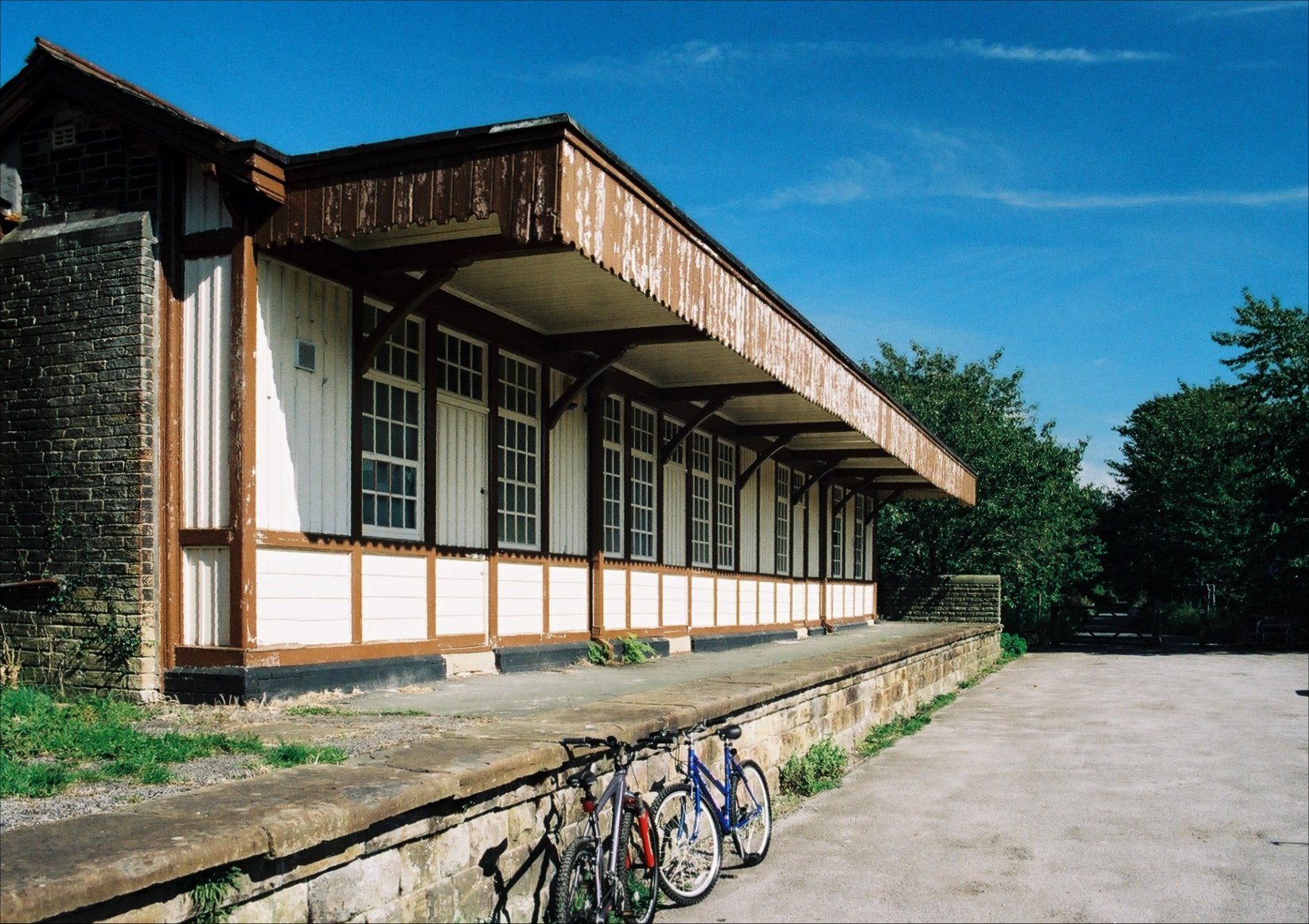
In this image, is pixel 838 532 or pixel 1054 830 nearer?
pixel 1054 830

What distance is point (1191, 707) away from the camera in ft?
58.7

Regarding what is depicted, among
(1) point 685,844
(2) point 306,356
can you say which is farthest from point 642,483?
(1) point 685,844

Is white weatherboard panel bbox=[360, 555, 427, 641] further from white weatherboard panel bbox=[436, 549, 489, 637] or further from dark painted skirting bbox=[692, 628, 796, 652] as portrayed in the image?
dark painted skirting bbox=[692, 628, 796, 652]

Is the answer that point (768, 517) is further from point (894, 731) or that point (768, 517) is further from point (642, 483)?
point (894, 731)

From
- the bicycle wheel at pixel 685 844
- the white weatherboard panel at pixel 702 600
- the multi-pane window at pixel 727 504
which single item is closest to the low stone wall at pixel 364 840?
the bicycle wheel at pixel 685 844

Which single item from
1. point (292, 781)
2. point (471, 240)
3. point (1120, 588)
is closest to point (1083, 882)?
point (292, 781)

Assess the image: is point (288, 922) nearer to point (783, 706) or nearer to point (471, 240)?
point (471, 240)

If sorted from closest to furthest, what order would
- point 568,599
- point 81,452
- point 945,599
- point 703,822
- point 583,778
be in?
point 583,778
point 703,822
point 81,452
point 568,599
point 945,599

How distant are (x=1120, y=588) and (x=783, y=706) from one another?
50.8 metres

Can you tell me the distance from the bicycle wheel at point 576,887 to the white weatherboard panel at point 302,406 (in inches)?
147

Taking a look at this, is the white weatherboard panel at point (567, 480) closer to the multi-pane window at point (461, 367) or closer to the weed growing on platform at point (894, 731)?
the multi-pane window at point (461, 367)

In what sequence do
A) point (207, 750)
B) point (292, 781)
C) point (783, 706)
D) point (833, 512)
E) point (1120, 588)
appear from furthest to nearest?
point (1120, 588) → point (833, 512) → point (783, 706) → point (207, 750) → point (292, 781)

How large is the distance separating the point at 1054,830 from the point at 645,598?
21.0 feet

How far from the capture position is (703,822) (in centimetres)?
659
